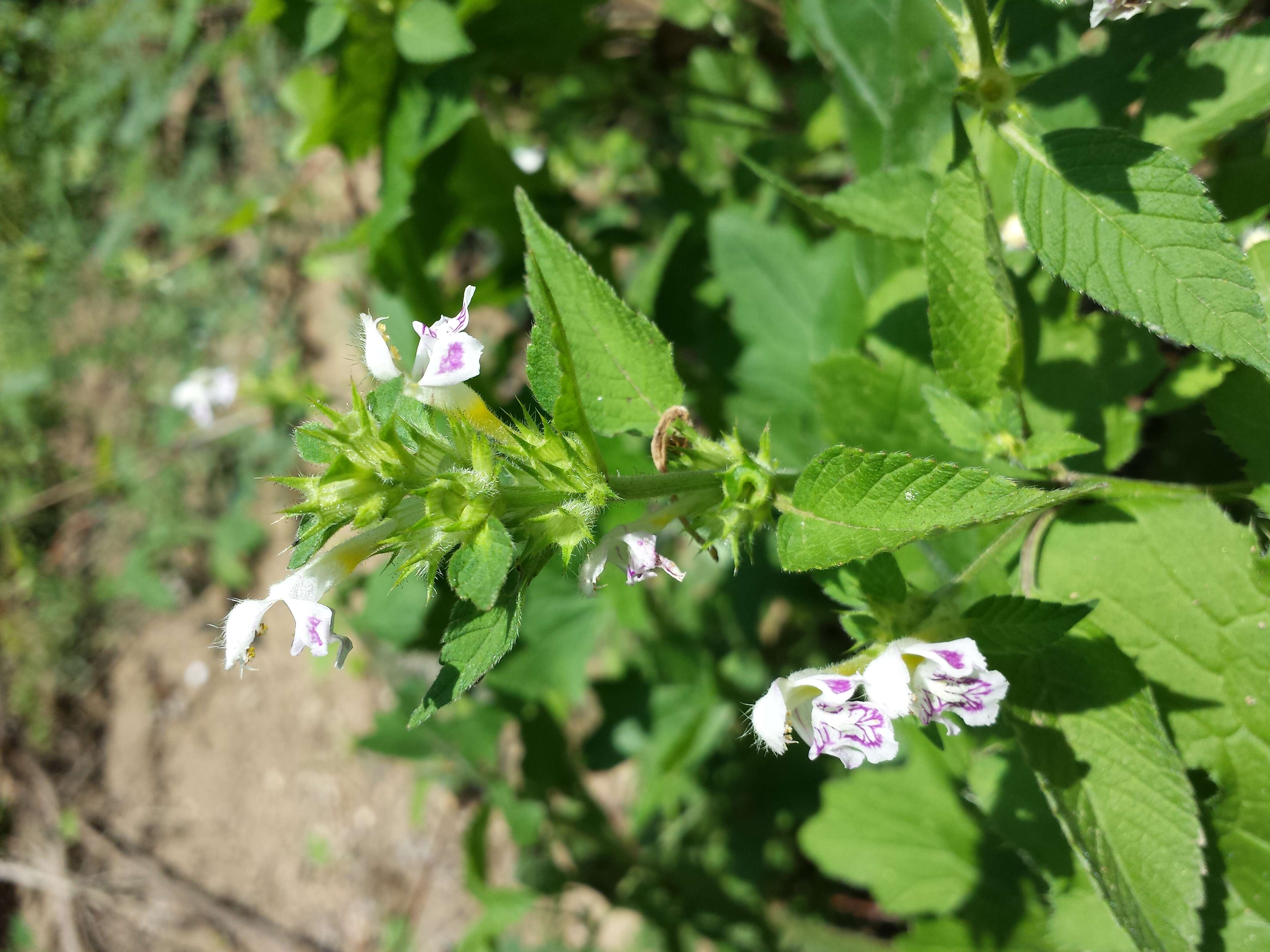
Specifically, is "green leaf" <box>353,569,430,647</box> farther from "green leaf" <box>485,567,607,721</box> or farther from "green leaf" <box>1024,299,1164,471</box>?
"green leaf" <box>1024,299,1164,471</box>

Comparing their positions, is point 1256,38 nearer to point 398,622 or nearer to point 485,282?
point 485,282

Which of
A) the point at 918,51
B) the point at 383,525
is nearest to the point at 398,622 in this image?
the point at 383,525

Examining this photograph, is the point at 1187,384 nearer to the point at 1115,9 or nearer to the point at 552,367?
the point at 1115,9

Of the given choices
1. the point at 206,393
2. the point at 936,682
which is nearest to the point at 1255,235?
the point at 936,682

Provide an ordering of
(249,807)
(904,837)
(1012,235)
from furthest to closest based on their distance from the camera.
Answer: (249,807) → (904,837) → (1012,235)

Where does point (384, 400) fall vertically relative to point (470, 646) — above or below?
above

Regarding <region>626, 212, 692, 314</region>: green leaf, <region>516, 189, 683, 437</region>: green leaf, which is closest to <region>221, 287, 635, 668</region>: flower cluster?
<region>516, 189, 683, 437</region>: green leaf

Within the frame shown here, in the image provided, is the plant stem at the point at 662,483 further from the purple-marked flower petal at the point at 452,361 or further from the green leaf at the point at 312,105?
the green leaf at the point at 312,105
